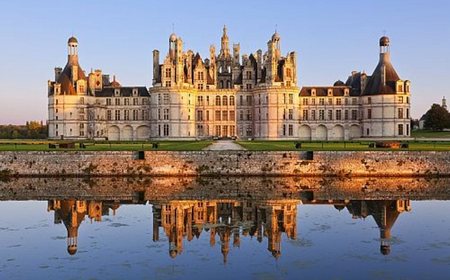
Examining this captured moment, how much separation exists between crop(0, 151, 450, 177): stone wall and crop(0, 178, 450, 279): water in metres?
4.98

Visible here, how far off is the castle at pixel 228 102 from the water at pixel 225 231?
4357 centimetres

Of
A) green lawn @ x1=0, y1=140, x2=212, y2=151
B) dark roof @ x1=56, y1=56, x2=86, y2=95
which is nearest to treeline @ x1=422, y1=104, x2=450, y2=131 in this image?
green lawn @ x1=0, y1=140, x2=212, y2=151

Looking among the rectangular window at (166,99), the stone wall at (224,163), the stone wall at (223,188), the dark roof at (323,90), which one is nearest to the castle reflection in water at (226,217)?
the stone wall at (223,188)

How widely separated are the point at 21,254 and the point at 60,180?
2029 centimetres

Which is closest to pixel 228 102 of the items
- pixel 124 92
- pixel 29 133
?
pixel 124 92

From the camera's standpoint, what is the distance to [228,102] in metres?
79.2

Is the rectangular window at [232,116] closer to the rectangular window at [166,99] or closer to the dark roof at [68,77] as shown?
the rectangular window at [166,99]

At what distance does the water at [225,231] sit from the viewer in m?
14.6

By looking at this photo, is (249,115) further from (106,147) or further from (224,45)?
(106,147)

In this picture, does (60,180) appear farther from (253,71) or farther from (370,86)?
(370,86)

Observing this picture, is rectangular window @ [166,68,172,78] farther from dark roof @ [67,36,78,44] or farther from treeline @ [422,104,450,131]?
treeline @ [422,104,450,131]

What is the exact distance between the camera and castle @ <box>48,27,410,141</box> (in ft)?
248

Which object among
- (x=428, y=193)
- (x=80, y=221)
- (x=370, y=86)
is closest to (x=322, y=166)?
(x=428, y=193)

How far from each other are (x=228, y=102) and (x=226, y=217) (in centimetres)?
5755
